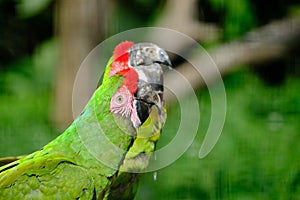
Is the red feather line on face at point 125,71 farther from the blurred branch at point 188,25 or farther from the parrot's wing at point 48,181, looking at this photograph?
the blurred branch at point 188,25

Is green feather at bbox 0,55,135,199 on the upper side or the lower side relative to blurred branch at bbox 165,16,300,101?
lower

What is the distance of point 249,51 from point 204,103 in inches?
12.5

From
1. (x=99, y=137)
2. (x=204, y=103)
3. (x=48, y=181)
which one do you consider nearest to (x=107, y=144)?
A: (x=99, y=137)

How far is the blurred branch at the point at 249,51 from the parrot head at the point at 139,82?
995 millimetres

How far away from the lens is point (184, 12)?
280 centimetres

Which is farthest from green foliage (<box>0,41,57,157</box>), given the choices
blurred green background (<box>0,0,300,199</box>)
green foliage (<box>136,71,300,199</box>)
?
green foliage (<box>136,71,300,199</box>)

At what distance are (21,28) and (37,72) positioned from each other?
164mm

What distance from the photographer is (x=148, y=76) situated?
64.8 inches

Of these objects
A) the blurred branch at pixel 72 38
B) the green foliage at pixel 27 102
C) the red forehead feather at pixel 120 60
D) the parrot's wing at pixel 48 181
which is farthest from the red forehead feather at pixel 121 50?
the blurred branch at pixel 72 38

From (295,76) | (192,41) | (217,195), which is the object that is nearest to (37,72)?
(192,41)

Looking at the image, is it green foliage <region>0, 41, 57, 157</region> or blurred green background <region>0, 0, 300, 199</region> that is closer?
blurred green background <region>0, 0, 300, 199</region>

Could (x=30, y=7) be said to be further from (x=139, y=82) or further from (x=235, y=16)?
(x=139, y=82)

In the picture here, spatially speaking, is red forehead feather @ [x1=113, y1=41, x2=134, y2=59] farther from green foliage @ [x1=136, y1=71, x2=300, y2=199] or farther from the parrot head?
green foliage @ [x1=136, y1=71, x2=300, y2=199]

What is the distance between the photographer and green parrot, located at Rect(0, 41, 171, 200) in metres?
1.60
